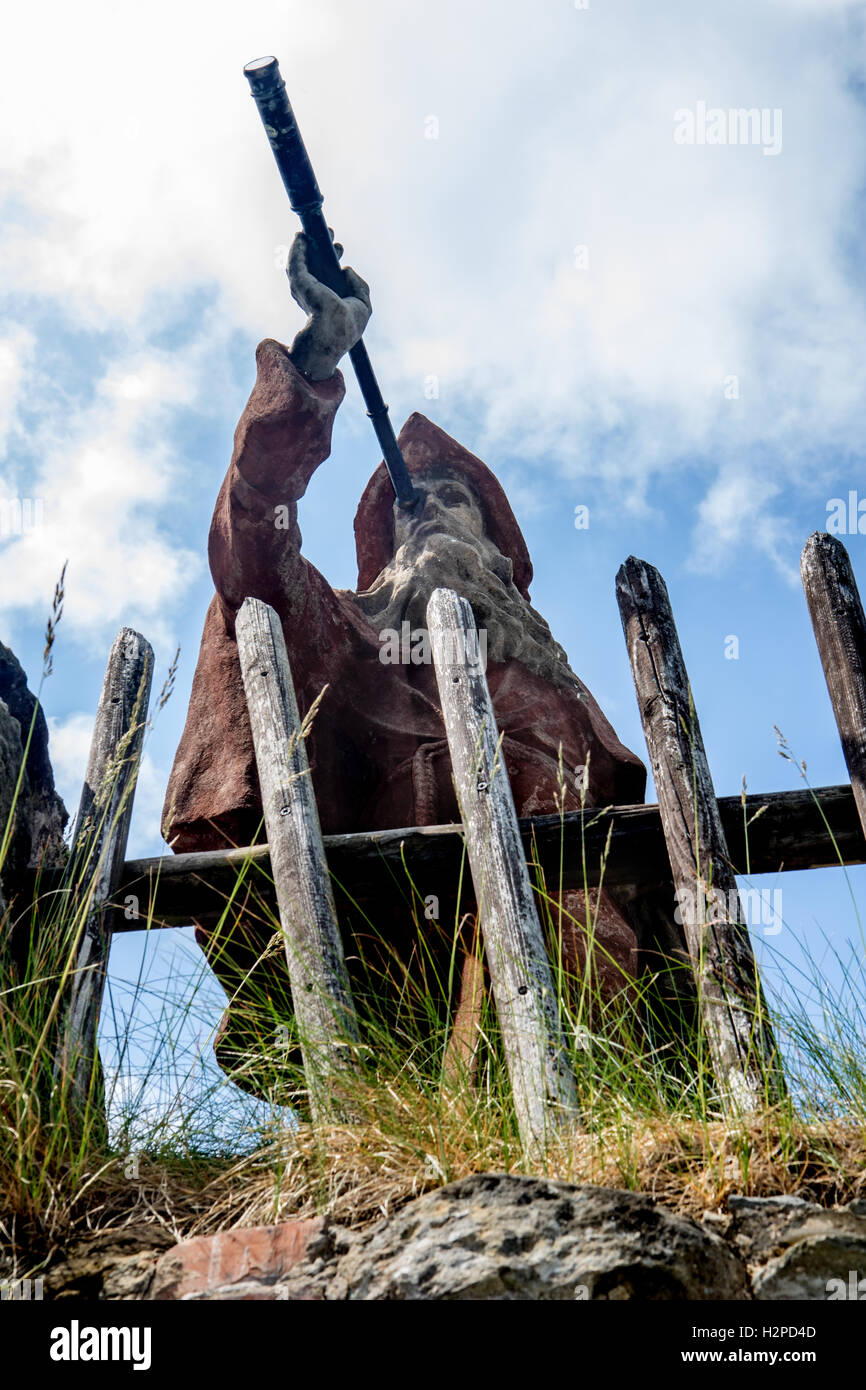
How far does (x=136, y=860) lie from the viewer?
129 inches

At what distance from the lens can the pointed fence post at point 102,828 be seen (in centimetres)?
270

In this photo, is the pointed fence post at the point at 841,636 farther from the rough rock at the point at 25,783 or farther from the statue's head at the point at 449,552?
the rough rock at the point at 25,783

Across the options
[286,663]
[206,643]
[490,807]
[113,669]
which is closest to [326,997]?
[490,807]

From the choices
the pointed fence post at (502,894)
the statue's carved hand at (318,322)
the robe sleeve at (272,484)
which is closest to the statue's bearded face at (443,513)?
the robe sleeve at (272,484)

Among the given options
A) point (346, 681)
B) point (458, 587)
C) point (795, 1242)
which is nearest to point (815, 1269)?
point (795, 1242)

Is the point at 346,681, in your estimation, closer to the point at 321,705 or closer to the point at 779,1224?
the point at 321,705

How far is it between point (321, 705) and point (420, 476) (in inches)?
62.6

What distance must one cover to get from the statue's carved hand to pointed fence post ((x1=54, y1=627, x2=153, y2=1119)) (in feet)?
3.96

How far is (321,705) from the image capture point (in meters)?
4.18

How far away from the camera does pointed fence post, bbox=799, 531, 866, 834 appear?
2980 mm

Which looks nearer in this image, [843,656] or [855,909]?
[855,909]

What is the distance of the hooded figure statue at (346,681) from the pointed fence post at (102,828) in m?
0.51
